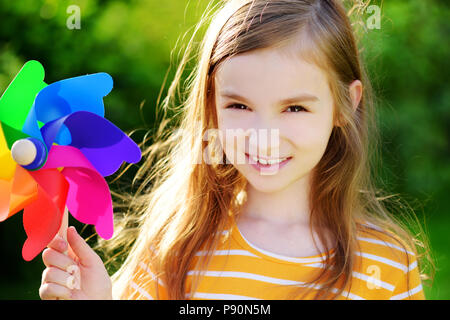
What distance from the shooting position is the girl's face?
112 centimetres

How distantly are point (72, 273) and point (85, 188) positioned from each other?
0.15 m

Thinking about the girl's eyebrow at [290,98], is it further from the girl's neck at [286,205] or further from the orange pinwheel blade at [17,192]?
the orange pinwheel blade at [17,192]

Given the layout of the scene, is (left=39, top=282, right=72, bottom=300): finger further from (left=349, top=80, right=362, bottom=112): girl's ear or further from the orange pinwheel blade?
(left=349, top=80, right=362, bottom=112): girl's ear

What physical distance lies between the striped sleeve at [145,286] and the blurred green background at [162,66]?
801 millimetres

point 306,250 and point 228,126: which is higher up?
point 228,126

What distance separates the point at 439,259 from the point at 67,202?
210 cm

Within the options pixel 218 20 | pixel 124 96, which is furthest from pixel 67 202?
pixel 124 96

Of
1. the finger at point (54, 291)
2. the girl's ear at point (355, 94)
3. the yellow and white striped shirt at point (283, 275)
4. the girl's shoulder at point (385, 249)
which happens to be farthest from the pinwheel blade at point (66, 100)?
the girl's shoulder at point (385, 249)

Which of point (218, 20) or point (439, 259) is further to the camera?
point (439, 259)

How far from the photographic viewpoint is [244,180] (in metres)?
1.35

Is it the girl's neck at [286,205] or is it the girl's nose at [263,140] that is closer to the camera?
the girl's nose at [263,140]

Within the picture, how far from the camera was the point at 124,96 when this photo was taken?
284 cm

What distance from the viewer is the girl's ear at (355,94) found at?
1272 millimetres
